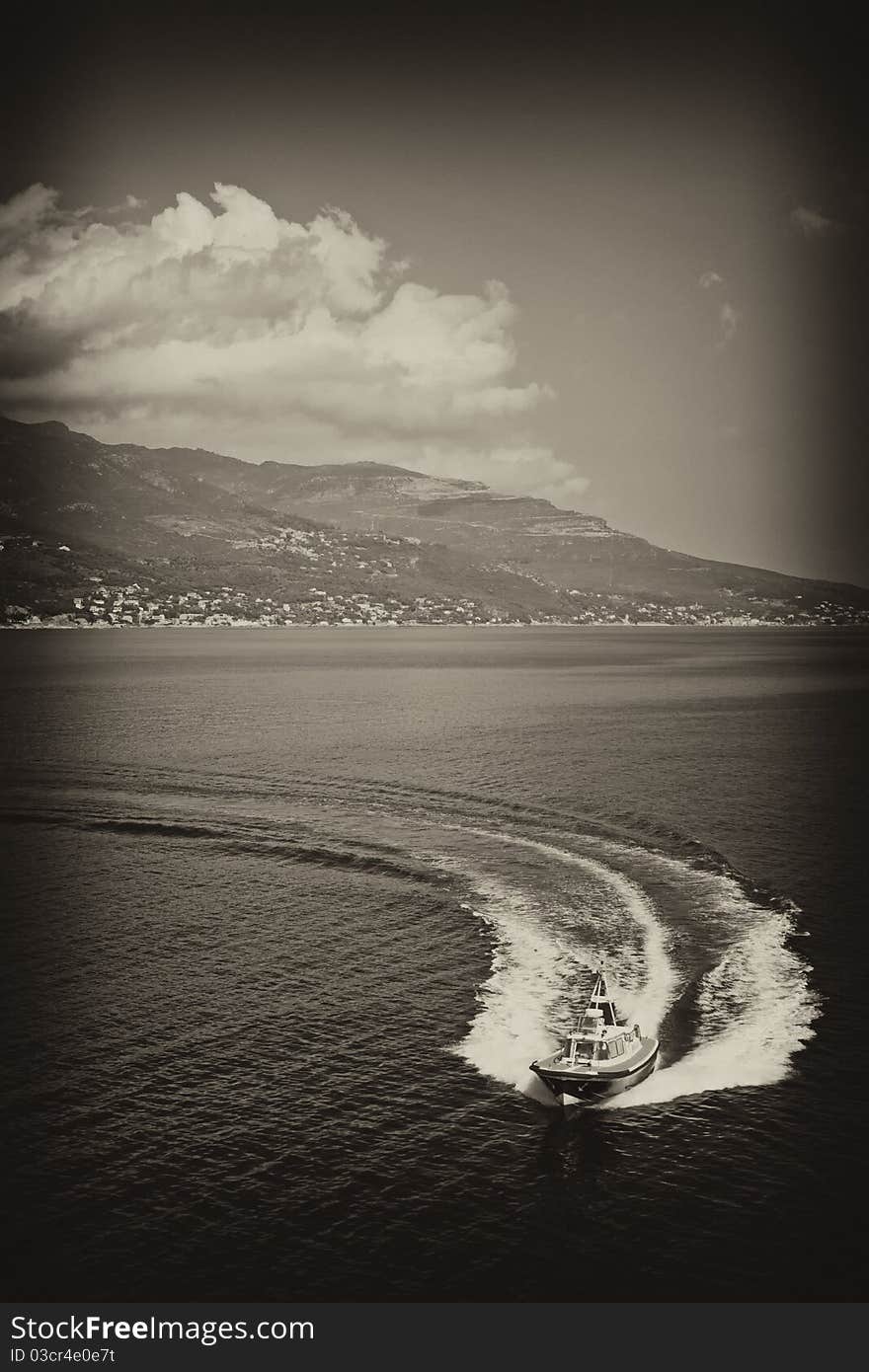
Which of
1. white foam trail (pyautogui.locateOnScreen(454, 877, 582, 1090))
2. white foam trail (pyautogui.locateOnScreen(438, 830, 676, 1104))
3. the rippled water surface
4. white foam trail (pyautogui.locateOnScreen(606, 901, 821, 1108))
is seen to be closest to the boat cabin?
white foam trail (pyautogui.locateOnScreen(606, 901, 821, 1108))

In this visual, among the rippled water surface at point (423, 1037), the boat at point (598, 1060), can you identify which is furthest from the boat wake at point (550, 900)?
the boat at point (598, 1060)

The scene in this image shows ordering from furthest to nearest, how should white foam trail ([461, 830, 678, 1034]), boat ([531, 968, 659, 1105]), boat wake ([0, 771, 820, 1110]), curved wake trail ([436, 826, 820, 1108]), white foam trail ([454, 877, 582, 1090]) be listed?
white foam trail ([461, 830, 678, 1034]), boat wake ([0, 771, 820, 1110]), white foam trail ([454, 877, 582, 1090]), curved wake trail ([436, 826, 820, 1108]), boat ([531, 968, 659, 1105])

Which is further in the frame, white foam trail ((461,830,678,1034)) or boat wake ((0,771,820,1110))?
white foam trail ((461,830,678,1034))

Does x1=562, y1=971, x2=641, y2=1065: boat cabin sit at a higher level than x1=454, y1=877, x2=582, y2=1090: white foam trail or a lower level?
higher

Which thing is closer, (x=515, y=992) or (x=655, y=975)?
(x=515, y=992)

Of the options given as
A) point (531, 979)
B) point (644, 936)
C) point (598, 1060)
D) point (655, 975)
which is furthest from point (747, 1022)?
point (644, 936)

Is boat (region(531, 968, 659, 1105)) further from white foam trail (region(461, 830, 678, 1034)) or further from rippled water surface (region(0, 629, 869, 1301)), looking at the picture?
white foam trail (region(461, 830, 678, 1034))

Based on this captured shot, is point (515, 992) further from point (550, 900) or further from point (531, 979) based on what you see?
point (550, 900)

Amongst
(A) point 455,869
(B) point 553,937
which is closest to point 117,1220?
(B) point 553,937
